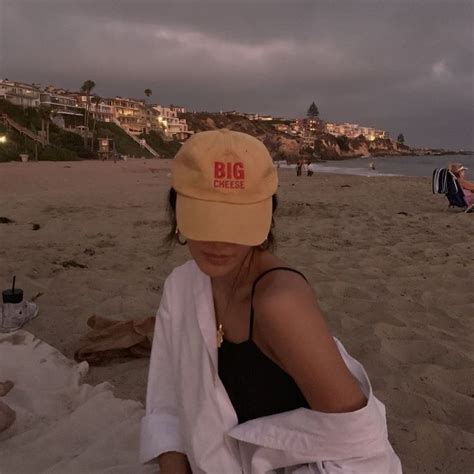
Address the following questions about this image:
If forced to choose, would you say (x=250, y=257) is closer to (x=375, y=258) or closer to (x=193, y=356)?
(x=193, y=356)

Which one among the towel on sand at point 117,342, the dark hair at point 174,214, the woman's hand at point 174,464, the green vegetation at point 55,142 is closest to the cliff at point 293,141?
the green vegetation at point 55,142

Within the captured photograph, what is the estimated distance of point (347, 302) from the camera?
3885 mm

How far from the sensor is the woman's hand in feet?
5.05

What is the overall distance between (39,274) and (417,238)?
4752mm

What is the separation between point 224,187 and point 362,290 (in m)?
3.16

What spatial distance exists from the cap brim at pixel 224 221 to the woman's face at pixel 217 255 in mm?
42

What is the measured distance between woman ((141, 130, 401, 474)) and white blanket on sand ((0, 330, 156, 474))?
67 cm

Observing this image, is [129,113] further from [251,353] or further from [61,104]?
[251,353]

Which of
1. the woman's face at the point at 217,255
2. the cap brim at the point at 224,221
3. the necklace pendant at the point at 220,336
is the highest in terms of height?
the cap brim at the point at 224,221

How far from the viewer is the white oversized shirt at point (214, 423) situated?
1.21 metres

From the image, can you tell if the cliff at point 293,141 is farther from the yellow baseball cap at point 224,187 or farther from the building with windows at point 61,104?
the yellow baseball cap at point 224,187

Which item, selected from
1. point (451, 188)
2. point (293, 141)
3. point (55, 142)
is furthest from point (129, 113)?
point (451, 188)

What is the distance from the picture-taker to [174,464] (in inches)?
60.8

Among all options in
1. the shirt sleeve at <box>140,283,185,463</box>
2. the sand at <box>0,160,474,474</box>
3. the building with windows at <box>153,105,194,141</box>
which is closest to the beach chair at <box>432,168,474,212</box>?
the sand at <box>0,160,474,474</box>
